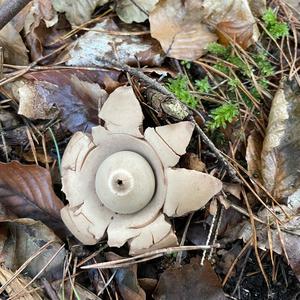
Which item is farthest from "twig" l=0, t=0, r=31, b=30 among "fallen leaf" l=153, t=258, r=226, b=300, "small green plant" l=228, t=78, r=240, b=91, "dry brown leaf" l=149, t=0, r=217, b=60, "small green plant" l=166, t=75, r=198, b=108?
"fallen leaf" l=153, t=258, r=226, b=300

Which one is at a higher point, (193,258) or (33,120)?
(33,120)

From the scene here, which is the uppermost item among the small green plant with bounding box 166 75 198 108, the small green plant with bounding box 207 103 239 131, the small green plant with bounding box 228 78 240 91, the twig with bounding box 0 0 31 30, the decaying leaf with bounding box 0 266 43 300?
the twig with bounding box 0 0 31 30

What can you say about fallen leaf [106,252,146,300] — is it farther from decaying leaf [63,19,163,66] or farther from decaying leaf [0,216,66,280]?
decaying leaf [63,19,163,66]

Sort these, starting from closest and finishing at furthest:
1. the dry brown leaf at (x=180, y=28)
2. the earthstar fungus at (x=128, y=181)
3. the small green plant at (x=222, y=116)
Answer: the earthstar fungus at (x=128, y=181) < the small green plant at (x=222, y=116) < the dry brown leaf at (x=180, y=28)

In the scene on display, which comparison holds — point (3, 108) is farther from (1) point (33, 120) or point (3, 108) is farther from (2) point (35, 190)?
(2) point (35, 190)

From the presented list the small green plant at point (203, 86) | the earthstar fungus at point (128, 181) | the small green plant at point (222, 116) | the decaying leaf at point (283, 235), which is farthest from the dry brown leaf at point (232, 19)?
the decaying leaf at point (283, 235)

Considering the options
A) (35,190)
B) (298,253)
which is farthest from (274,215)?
(35,190)

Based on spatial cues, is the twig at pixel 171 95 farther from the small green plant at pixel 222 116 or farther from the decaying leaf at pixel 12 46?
the decaying leaf at pixel 12 46
